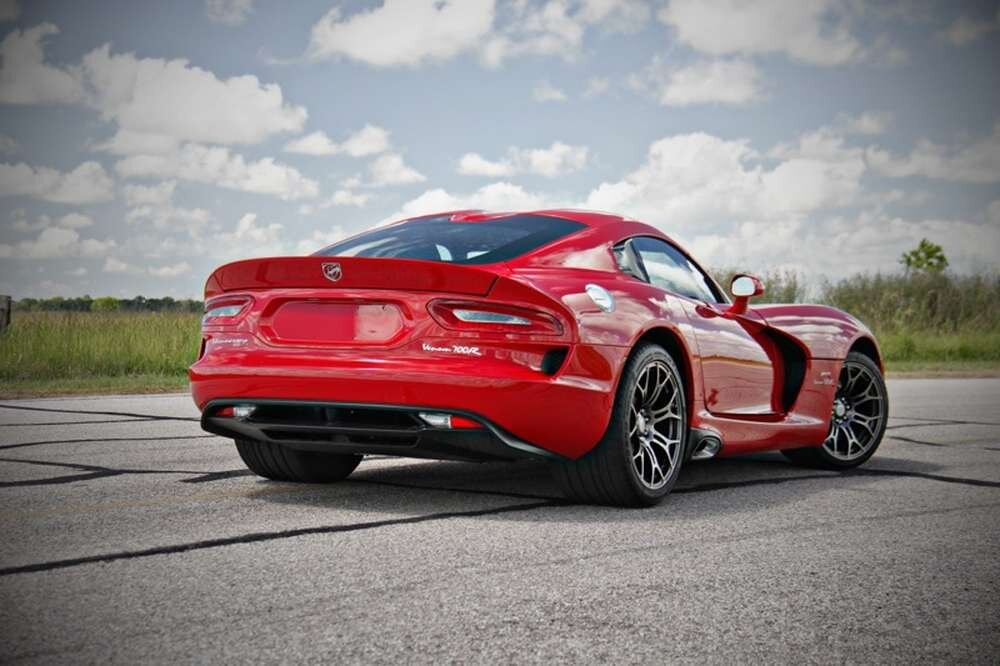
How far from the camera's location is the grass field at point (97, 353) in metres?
14.5

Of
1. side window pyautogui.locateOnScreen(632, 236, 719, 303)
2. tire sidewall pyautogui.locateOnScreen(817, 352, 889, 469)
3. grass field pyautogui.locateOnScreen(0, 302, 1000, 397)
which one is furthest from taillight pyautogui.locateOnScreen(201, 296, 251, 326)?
grass field pyautogui.locateOnScreen(0, 302, 1000, 397)

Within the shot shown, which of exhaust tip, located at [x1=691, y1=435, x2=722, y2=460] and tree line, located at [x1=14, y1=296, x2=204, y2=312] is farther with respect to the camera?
tree line, located at [x1=14, y1=296, x2=204, y2=312]

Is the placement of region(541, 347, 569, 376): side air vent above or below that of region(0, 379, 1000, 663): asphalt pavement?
above

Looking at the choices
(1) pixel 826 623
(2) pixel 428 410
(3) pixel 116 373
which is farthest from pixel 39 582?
(3) pixel 116 373

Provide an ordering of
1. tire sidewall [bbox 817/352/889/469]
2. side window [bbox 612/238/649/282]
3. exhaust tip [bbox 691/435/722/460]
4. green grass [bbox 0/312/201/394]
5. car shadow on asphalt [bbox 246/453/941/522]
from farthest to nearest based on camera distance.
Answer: green grass [bbox 0/312/201/394]
tire sidewall [bbox 817/352/889/469]
exhaust tip [bbox 691/435/722/460]
side window [bbox 612/238/649/282]
car shadow on asphalt [bbox 246/453/941/522]

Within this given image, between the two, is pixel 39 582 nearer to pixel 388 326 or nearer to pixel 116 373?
pixel 388 326

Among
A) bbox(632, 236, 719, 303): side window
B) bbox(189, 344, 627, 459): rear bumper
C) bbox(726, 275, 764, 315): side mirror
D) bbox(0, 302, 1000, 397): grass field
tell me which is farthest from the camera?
bbox(0, 302, 1000, 397): grass field

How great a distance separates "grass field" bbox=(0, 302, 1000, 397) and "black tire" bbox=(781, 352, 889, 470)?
30.2 ft

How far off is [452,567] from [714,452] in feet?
7.19

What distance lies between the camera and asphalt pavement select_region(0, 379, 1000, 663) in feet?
9.54

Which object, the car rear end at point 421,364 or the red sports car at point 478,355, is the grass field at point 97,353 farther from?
the car rear end at point 421,364

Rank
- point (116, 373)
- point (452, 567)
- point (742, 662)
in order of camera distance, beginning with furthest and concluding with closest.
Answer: point (116, 373)
point (452, 567)
point (742, 662)

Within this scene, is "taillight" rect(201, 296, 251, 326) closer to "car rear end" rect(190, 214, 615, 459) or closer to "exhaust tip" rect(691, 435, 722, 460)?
"car rear end" rect(190, 214, 615, 459)

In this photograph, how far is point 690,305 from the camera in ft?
18.1
